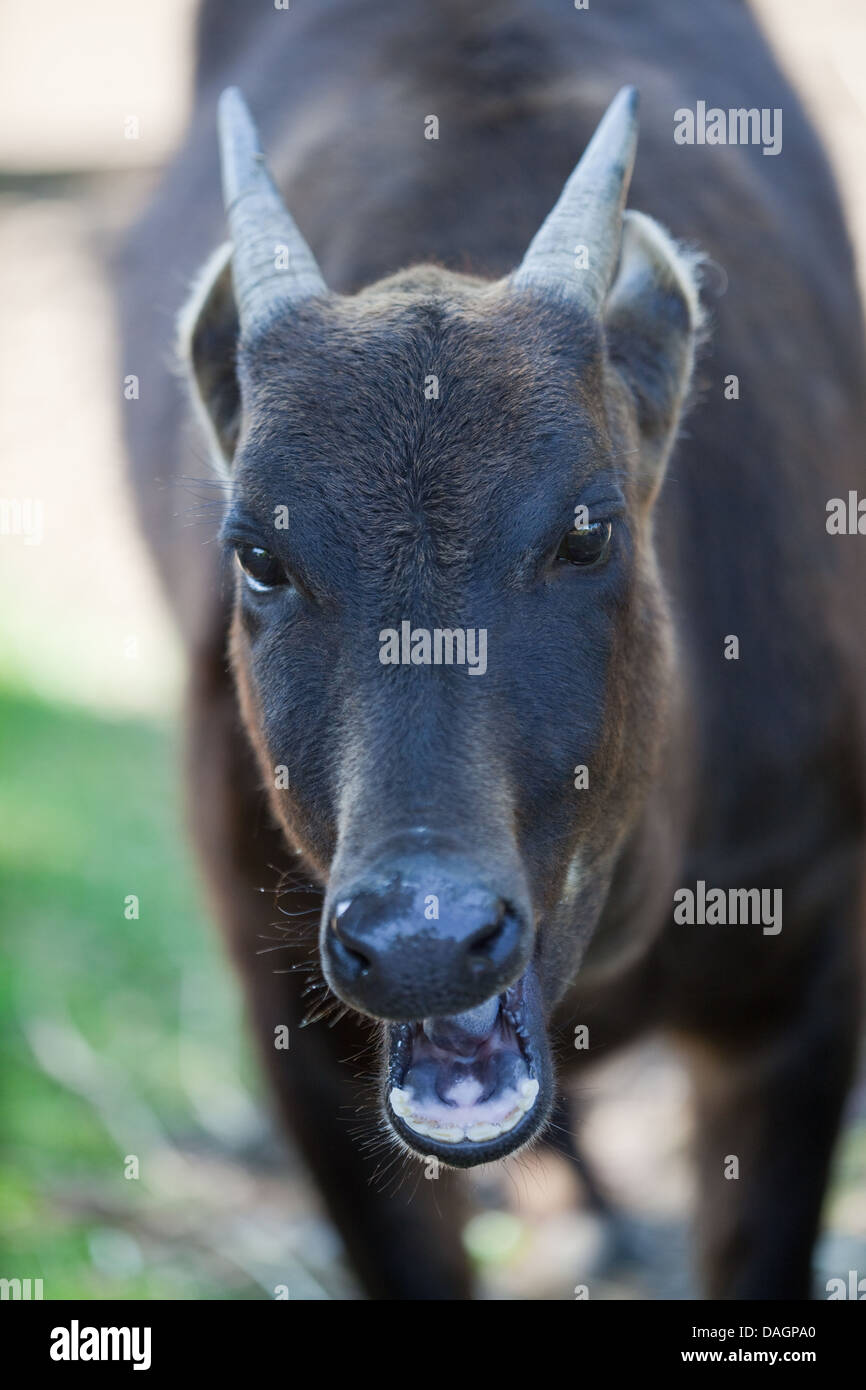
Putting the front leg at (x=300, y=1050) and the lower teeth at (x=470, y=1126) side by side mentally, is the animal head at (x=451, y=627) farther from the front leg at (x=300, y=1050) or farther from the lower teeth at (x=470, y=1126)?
the front leg at (x=300, y=1050)

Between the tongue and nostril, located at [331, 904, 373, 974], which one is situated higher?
nostril, located at [331, 904, 373, 974]

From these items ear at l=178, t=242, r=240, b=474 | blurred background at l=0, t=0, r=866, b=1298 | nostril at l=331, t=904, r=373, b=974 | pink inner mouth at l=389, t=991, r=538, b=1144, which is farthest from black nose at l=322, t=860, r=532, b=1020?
ear at l=178, t=242, r=240, b=474

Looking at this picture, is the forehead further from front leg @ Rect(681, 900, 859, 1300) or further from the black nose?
front leg @ Rect(681, 900, 859, 1300)

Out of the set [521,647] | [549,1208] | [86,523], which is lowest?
[549,1208]

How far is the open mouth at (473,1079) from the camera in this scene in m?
3.16

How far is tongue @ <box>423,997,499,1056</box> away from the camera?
3307mm

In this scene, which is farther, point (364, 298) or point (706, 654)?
point (706, 654)

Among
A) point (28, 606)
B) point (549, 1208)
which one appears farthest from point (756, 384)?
point (28, 606)

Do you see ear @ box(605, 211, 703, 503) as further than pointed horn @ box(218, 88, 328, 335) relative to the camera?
Yes

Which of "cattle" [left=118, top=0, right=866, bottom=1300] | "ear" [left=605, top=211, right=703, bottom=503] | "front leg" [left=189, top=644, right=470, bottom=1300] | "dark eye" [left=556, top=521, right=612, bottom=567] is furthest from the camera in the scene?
"front leg" [left=189, top=644, right=470, bottom=1300]

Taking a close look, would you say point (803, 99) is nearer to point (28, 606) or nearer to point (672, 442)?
point (672, 442)

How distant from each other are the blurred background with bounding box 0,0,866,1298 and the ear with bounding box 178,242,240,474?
3.71 ft

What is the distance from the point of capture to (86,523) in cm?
1209
